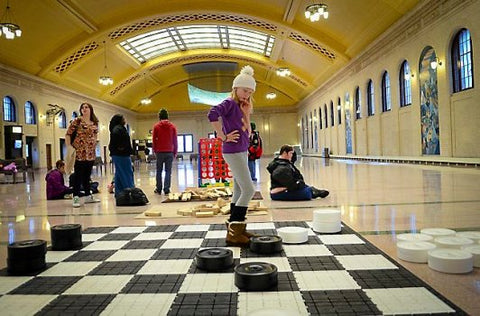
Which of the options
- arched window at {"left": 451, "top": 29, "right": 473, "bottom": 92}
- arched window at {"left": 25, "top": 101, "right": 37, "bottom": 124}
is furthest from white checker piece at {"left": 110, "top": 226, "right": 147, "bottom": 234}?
arched window at {"left": 25, "top": 101, "right": 37, "bottom": 124}

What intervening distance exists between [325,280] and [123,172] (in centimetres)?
557

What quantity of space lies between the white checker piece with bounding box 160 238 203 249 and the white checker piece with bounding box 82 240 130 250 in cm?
40

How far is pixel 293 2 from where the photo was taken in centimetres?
1969

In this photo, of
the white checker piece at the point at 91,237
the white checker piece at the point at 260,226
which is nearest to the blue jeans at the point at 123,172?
the white checker piece at the point at 91,237

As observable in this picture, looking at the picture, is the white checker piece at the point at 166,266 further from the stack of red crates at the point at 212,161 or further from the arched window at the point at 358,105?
the arched window at the point at 358,105

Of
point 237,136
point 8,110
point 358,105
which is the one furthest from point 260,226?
point 8,110

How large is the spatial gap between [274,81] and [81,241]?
127 feet

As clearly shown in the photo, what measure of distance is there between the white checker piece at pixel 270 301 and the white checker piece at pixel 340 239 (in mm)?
1256

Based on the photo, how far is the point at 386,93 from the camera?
67.7 ft

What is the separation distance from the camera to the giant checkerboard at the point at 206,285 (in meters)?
2.01

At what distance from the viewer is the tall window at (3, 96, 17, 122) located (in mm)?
22125

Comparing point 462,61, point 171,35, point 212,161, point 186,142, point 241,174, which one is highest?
point 171,35

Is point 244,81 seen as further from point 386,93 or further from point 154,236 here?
point 386,93

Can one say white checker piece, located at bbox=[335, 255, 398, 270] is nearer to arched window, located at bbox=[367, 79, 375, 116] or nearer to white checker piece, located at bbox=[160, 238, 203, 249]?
white checker piece, located at bbox=[160, 238, 203, 249]
